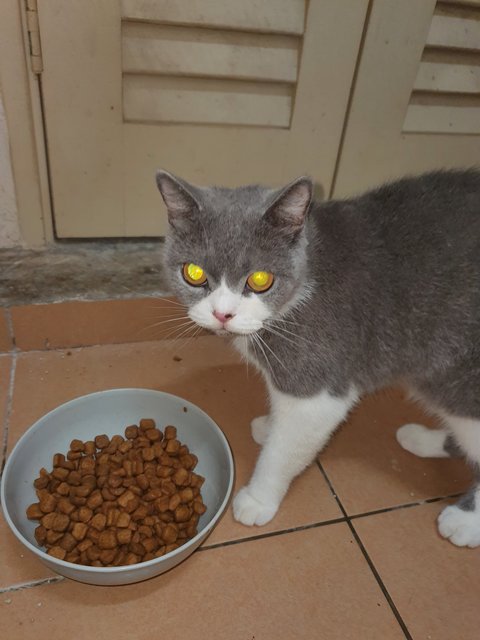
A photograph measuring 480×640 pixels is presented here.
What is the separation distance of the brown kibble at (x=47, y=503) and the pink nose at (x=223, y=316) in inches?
21.1

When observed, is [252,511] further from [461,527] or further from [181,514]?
[461,527]

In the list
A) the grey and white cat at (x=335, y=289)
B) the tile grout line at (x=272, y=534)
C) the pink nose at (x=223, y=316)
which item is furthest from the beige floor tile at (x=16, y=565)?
the pink nose at (x=223, y=316)

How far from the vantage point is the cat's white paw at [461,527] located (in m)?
1.16

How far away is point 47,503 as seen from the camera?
1.08m

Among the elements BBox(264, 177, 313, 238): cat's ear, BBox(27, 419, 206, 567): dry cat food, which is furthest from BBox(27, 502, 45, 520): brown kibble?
BBox(264, 177, 313, 238): cat's ear

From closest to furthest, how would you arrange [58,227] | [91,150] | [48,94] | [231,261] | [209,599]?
[231,261] < [209,599] < [48,94] < [91,150] < [58,227]

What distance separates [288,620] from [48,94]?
146 cm

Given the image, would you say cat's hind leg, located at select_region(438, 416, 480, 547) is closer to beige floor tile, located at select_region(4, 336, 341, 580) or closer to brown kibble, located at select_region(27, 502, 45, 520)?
beige floor tile, located at select_region(4, 336, 341, 580)

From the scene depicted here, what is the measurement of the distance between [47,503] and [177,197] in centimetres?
67

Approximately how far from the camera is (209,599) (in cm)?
104

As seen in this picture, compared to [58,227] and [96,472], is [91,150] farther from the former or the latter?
[96,472]

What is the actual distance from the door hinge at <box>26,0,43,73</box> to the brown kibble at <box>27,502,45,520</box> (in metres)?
1.14

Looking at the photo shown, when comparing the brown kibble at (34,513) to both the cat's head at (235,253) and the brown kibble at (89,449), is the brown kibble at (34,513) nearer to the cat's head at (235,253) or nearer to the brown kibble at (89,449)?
the brown kibble at (89,449)

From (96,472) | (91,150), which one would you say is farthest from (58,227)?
(96,472)
